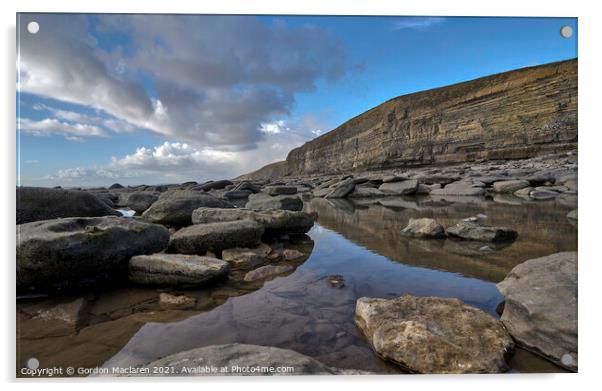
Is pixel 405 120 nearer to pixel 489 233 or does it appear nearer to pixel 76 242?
pixel 489 233

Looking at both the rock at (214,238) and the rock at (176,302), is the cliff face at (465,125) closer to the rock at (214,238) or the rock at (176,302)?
the rock at (214,238)

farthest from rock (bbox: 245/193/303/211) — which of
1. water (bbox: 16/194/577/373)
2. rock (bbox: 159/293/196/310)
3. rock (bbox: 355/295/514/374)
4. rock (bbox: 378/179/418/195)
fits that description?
rock (bbox: 378/179/418/195)

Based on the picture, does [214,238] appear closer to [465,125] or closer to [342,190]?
[342,190]

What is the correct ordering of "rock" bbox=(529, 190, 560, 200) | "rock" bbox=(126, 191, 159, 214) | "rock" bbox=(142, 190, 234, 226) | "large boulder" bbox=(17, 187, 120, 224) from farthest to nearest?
"rock" bbox=(126, 191, 159, 214), "rock" bbox=(529, 190, 560, 200), "rock" bbox=(142, 190, 234, 226), "large boulder" bbox=(17, 187, 120, 224)

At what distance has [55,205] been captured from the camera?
4.61 metres

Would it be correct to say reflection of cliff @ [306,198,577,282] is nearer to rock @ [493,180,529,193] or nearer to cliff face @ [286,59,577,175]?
rock @ [493,180,529,193]

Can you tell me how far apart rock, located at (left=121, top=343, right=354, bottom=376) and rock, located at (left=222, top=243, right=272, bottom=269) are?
1.76m

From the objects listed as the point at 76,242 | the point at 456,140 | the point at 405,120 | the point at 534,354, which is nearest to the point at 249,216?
the point at 76,242

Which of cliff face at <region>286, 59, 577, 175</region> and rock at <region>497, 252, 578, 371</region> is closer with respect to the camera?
rock at <region>497, 252, 578, 371</region>

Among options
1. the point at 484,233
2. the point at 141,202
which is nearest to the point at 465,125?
the point at 484,233

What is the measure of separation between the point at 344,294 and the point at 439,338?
1027 mm

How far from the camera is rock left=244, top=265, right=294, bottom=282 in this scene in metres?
3.02

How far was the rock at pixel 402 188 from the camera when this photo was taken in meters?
13.4

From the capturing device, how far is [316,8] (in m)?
2.28
